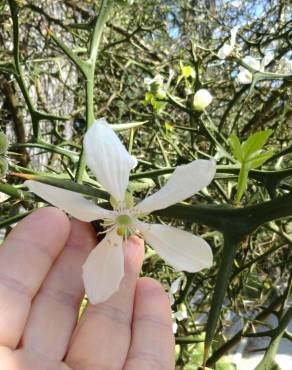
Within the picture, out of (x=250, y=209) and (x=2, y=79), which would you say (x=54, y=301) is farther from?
(x=2, y=79)

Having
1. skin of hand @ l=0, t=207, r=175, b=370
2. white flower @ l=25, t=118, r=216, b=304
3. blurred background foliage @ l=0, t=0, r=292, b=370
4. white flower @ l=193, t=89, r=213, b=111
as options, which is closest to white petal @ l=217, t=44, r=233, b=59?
blurred background foliage @ l=0, t=0, r=292, b=370

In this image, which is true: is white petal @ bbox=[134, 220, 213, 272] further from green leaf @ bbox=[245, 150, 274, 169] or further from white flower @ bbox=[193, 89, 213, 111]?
white flower @ bbox=[193, 89, 213, 111]

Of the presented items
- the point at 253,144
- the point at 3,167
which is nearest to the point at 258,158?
the point at 253,144

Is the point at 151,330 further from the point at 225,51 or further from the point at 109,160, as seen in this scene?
the point at 225,51

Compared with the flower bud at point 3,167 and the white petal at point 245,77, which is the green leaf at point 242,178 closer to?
the flower bud at point 3,167

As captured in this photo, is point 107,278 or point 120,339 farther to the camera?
point 120,339

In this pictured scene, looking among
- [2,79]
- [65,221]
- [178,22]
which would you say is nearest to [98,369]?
[65,221]
